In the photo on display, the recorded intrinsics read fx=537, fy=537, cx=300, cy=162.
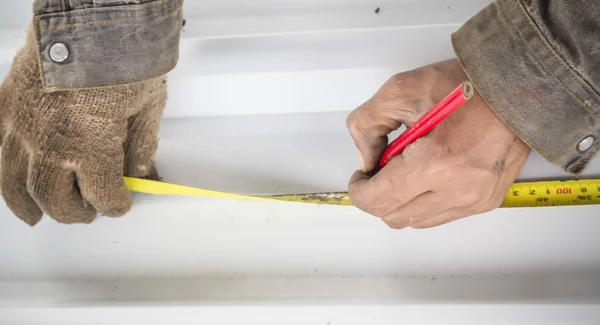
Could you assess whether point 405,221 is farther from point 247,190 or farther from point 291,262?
point 247,190

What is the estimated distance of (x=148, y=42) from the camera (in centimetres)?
84

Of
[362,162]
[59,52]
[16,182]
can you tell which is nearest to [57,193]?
[16,182]

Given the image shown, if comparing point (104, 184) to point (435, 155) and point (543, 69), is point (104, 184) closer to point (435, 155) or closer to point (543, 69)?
point (435, 155)

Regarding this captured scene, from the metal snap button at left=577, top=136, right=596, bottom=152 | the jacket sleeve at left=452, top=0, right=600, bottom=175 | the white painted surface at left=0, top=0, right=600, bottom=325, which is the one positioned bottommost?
the white painted surface at left=0, top=0, right=600, bottom=325

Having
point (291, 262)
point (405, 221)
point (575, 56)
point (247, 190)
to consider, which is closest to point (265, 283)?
point (291, 262)

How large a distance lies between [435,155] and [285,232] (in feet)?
1.52

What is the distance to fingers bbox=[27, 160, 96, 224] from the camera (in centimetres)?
103

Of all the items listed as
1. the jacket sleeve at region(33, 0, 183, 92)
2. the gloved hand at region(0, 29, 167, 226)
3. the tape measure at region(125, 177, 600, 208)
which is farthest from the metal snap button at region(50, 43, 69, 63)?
the tape measure at region(125, 177, 600, 208)

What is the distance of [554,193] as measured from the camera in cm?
112

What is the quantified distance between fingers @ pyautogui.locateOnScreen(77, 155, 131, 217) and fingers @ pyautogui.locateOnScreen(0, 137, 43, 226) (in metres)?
0.11

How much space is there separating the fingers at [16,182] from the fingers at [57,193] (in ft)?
0.13

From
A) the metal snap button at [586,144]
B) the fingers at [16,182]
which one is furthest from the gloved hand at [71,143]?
the metal snap button at [586,144]

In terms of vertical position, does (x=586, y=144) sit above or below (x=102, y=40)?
below

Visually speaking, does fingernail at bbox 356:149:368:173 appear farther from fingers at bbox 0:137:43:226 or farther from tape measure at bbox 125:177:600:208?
fingers at bbox 0:137:43:226
